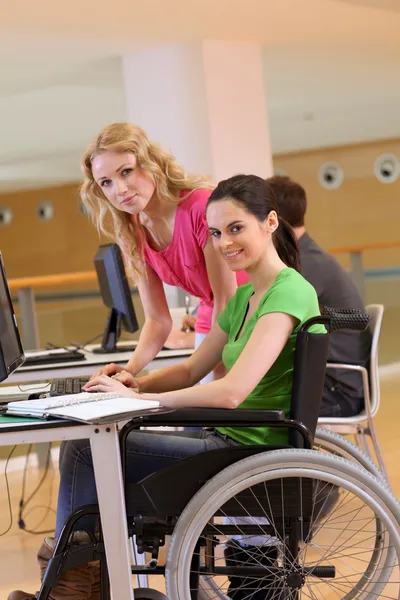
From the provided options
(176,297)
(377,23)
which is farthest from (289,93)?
(176,297)

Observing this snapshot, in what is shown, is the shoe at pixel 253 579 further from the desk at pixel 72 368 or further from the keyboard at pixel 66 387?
the desk at pixel 72 368

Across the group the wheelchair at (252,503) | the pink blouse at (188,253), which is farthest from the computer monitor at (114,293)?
the wheelchair at (252,503)

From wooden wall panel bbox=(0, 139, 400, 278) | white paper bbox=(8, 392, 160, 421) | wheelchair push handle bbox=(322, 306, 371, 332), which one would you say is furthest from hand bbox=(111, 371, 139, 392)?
wooden wall panel bbox=(0, 139, 400, 278)

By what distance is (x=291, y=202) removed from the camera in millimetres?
3188

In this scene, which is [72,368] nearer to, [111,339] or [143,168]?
[111,339]

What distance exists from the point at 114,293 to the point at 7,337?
1.50 meters

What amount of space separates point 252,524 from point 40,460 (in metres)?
2.81

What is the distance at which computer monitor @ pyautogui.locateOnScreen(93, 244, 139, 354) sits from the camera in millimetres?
3584

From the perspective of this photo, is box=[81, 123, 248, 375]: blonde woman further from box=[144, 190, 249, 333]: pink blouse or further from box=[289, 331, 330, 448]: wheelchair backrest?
box=[289, 331, 330, 448]: wheelchair backrest

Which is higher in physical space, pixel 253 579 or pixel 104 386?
pixel 104 386

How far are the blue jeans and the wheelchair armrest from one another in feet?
0.43

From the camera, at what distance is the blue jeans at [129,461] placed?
193cm

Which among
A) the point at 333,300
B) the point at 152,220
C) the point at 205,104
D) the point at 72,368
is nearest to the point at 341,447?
the point at 152,220

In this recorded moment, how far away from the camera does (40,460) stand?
14.7ft
